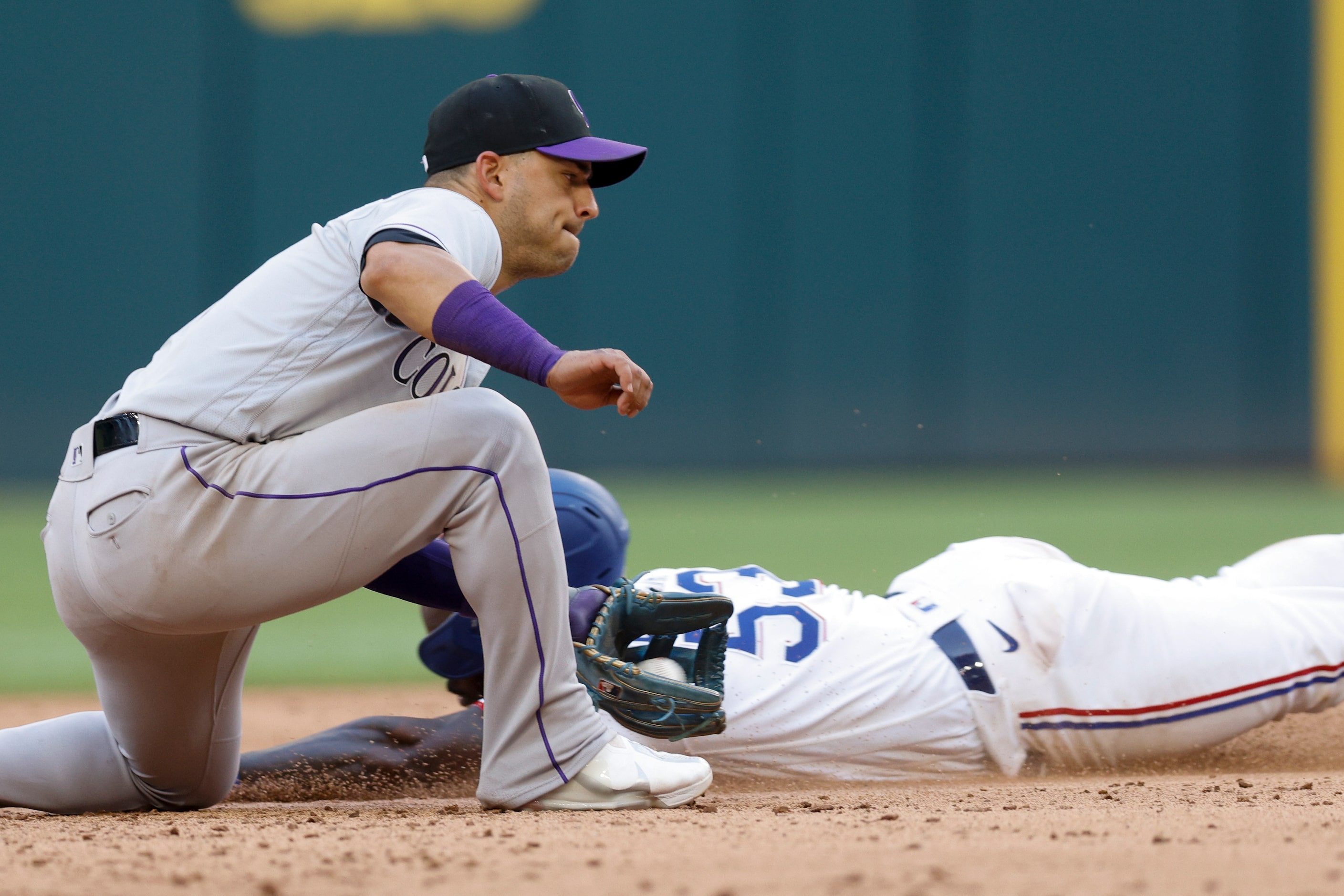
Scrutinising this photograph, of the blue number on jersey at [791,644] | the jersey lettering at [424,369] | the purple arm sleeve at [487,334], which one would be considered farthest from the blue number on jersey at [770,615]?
the purple arm sleeve at [487,334]

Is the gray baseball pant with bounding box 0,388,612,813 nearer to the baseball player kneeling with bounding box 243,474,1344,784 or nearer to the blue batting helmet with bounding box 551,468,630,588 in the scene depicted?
the baseball player kneeling with bounding box 243,474,1344,784

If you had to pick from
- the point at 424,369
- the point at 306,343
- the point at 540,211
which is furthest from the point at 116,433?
the point at 540,211

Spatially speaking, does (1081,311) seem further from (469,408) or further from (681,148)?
(469,408)

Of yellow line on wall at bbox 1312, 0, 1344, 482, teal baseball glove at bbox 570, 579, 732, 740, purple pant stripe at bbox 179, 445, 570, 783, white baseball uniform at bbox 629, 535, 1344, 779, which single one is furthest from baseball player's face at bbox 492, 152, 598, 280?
yellow line on wall at bbox 1312, 0, 1344, 482

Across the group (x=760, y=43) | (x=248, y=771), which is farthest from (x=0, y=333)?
→ (x=248, y=771)

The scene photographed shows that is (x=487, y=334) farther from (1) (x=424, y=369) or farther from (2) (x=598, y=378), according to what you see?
(1) (x=424, y=369)

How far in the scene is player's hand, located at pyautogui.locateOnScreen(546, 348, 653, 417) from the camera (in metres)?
1.81

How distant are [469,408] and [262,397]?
0.98 ft

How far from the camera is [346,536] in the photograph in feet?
6.33

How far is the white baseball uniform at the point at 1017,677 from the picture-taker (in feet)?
7.82

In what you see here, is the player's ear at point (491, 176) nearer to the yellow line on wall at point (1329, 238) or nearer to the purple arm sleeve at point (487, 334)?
the purple arm sleeve at point (487, 334)

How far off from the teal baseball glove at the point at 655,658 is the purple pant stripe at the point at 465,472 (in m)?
0.14

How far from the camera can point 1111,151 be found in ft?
29.9

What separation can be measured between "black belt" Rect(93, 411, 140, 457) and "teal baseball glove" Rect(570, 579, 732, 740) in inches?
27.5
